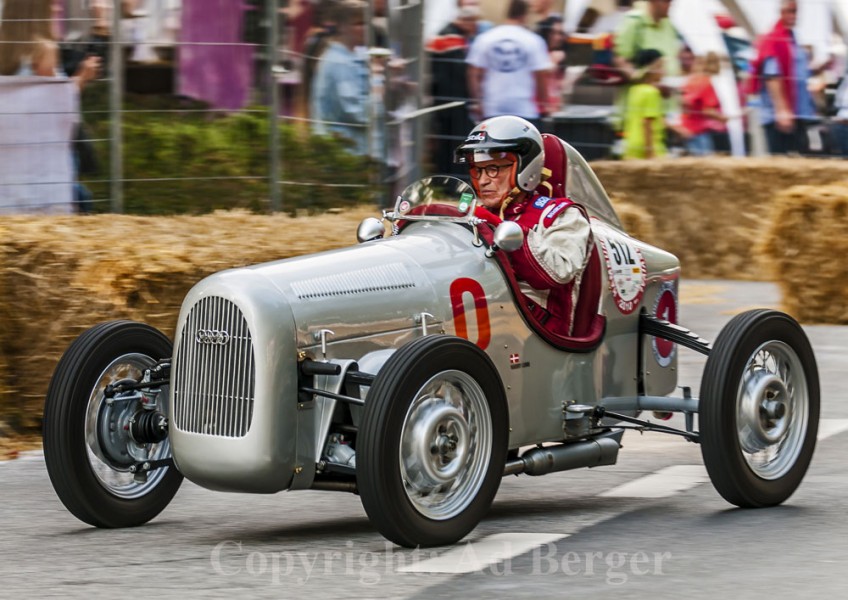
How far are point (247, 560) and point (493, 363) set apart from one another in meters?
1.22

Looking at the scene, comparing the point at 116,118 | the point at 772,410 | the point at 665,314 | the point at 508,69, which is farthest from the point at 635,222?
the point at 772,410

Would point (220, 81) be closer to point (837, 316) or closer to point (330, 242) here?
point (330, 242)

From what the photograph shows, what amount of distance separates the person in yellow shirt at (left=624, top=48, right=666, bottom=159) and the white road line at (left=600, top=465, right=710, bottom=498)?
32.7 ft

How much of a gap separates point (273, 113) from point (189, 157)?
2.33ft

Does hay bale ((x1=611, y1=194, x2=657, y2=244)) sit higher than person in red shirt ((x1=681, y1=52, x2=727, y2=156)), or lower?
lower

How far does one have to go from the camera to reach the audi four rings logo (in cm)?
639

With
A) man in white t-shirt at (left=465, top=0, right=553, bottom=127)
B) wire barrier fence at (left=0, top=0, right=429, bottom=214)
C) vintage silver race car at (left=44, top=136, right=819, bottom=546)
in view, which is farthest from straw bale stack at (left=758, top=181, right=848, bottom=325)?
vintage silver race car at (left=44, top=136, right=819, bottom=546)

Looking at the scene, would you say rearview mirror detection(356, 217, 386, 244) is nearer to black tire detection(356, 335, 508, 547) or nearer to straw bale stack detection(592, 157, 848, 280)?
black tire detection(356, 335, 508, 547)

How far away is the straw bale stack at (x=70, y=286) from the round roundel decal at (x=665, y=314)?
Result: 7.53 ft

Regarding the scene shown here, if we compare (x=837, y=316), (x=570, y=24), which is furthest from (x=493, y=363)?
(x=570, y=24)

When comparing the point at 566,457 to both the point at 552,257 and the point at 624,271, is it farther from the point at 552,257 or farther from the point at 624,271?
the point at 624,271

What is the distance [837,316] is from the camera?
47.9 ft

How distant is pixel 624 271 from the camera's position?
25.6ft

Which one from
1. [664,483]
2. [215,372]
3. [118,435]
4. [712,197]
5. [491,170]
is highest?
[491,170]
